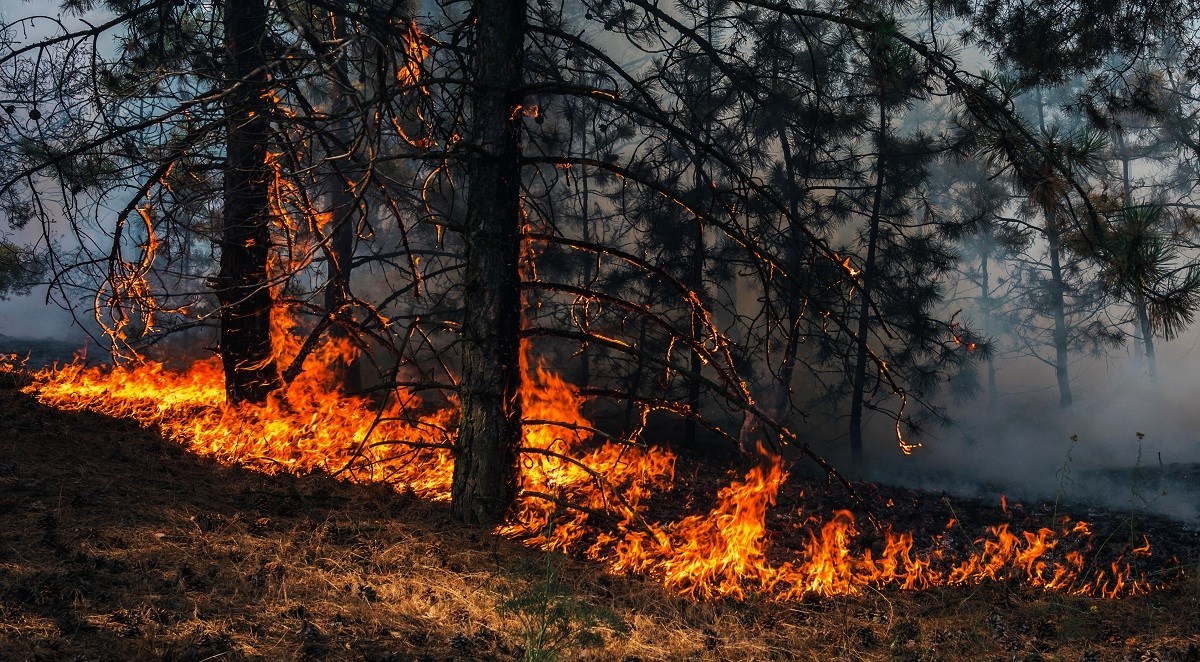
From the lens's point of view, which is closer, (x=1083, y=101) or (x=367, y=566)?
(x=367, y=566)

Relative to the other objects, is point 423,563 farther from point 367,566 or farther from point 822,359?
point 822,359

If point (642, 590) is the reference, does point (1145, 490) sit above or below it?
above

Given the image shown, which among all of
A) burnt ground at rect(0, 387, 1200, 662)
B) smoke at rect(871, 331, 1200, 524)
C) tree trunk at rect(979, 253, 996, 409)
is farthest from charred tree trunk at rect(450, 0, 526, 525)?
tree trunk at rect(979, 253, 996, 409)

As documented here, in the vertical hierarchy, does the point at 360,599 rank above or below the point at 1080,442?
below

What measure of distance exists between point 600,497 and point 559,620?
108 inches

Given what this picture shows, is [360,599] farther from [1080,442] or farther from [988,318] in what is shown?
[988,318]

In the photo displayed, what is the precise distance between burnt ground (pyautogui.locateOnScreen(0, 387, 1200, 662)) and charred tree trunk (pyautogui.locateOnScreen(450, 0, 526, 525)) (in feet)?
1.78

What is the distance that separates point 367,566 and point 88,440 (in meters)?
3.81

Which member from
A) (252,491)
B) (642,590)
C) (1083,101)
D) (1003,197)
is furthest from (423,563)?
(1003,197)

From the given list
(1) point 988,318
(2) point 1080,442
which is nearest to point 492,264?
(2) point 1080,442

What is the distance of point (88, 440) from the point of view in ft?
22.4

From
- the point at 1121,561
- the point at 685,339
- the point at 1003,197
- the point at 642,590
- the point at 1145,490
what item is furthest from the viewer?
the point at 1003,197

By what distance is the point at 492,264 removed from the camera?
5531 millimetres

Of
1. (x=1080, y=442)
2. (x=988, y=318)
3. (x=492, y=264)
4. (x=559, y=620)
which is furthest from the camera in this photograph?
(x=988, y=318)
